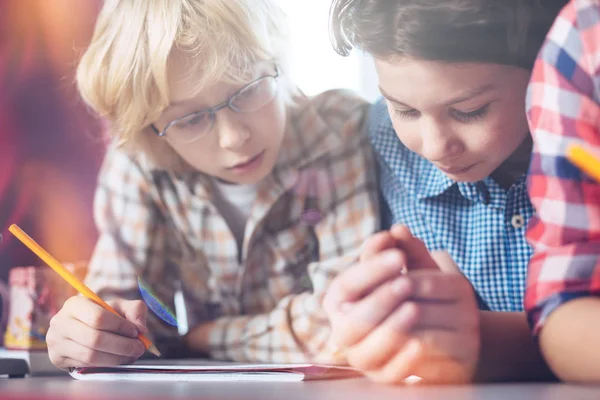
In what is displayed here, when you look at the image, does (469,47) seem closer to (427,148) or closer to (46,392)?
(427,148)

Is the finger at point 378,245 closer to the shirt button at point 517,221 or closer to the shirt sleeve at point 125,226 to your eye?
the shirt button at point 517,221

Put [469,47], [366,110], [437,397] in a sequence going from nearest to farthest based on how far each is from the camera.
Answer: [437,397] → [469,47] → [366,110]

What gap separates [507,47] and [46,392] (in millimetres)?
359

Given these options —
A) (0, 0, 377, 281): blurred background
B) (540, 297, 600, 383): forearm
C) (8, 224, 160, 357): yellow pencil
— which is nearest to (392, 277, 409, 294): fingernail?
(540, 297, 600, 383): forearm

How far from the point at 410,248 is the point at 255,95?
9.1 inches

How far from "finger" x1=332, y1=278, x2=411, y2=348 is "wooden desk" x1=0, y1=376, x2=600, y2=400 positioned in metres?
0.03

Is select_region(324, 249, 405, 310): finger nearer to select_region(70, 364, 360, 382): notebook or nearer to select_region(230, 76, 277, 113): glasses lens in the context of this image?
select_region(70, 364, 360, 382): notebook

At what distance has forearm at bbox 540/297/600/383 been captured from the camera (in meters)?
0.39

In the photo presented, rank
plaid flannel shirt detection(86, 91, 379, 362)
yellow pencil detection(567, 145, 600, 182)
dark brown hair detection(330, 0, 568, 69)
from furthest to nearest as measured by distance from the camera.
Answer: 1. plaid flannel shirt detection(86, 91, 379, 362)
2. dark brown hair detection(330, 0, 568, 69)
3. yellow pencil detection(567, 145, 600, 182)

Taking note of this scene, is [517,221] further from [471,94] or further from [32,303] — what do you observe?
[32,303]

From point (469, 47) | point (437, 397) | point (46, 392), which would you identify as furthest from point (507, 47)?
point (46, 392)

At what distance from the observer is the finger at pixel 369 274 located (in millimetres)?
373

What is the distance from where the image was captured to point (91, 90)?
608 millimetres

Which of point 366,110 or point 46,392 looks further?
point 366,110
